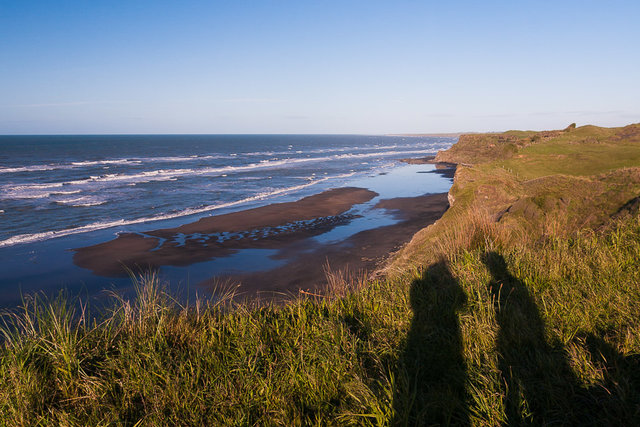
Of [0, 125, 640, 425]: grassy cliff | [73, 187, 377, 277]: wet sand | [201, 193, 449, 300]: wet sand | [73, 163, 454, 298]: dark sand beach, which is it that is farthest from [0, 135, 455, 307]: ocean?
[0, 125, 640, 425]: grassy cliff

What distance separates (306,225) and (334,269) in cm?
821

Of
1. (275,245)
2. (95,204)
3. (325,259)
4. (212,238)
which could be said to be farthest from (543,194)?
(95,204)

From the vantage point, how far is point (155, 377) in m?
3.13

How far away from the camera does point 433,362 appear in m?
3.39

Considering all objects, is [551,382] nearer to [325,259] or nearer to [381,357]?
[381,357]

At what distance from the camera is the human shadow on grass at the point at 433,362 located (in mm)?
2645

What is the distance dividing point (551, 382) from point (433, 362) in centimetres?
95

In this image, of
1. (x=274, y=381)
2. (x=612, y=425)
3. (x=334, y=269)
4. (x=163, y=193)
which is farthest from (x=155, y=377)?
(x=163, y=193)

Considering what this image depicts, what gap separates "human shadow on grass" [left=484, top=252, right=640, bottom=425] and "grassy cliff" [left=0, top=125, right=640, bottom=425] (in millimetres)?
14

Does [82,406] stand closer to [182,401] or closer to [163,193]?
[182,401]

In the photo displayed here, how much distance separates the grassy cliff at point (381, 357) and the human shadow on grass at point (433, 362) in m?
0.02

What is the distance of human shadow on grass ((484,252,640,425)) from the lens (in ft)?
7.97

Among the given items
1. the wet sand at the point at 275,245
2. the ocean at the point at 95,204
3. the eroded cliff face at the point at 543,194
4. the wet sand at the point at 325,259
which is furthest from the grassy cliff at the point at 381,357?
the ocean at the point at 95,204

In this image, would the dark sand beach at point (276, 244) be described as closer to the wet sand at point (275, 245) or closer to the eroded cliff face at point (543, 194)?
the wet sand at point (275, 245)
